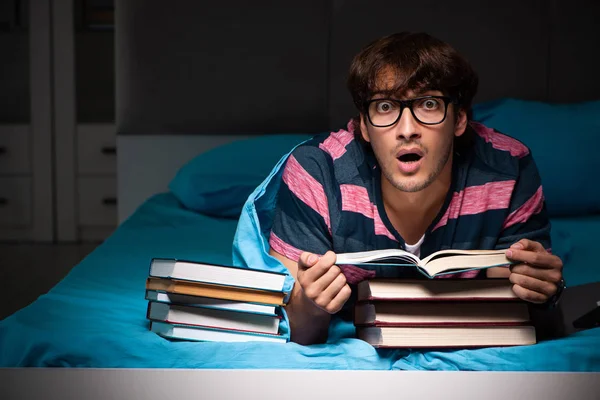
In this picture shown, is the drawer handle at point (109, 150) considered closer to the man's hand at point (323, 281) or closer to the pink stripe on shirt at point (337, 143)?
the pink stripe on shirt at point (337, 143)

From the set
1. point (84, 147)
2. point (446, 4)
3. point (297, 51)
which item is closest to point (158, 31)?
point (297, 51)

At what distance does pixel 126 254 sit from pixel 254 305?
2.59 ft

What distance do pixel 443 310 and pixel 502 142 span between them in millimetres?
443

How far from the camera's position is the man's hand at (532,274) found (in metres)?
1.04

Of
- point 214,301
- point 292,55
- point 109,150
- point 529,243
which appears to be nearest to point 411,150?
point 529,243

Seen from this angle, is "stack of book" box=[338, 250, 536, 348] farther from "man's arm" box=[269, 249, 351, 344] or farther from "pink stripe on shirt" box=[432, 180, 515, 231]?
"pink stripe on shirt" box=[432, 180, 515, 231]

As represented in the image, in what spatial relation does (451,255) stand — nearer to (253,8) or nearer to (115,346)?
(115,346)

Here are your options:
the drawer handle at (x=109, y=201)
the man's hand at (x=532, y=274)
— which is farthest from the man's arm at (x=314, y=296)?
the drawer handle at (x=109, y=201)

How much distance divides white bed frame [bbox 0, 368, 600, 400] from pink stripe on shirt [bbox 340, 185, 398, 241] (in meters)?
0.36

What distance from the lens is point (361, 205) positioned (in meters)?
1.25

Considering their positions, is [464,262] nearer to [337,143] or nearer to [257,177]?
[337,143]

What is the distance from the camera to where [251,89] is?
9.02 ft

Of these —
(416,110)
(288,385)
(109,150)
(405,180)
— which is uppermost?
(416,110)

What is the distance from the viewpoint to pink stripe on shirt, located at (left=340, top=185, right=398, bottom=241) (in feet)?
4.08
